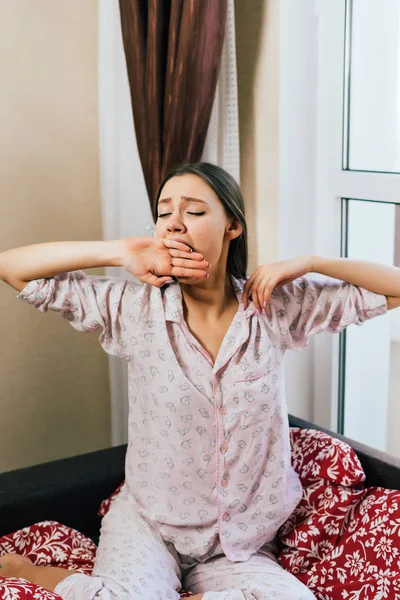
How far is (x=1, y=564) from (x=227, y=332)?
710mm

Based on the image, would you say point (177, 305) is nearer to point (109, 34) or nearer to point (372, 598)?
point (372, 598)

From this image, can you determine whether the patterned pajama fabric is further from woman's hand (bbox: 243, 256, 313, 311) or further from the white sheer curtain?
the white sheer curtain

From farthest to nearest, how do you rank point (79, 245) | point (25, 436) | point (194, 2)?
point (25, 436) < point (194, 2) < point (79, 245)

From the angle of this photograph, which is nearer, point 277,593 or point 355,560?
point 277,593

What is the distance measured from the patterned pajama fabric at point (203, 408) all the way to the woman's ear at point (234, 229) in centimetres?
15

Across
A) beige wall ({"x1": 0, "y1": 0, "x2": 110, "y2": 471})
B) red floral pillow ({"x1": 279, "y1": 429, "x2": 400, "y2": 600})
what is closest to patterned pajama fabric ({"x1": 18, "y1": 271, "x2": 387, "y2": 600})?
red floral pillow ({"x1": 279, "y1": 429, "x2": 400, "y2": 600})

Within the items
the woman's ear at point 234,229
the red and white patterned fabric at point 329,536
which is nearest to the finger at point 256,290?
the woman's ear at point 234,229

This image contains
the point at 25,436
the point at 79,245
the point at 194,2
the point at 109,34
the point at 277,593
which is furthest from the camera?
the point at 25,436

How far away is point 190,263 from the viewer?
1.54m

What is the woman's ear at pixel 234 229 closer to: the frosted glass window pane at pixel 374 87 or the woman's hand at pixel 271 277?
the woman's hand at pixel 271 277

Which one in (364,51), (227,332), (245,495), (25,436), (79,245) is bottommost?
(25,436)

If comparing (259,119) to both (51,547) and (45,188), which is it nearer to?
(45,188)

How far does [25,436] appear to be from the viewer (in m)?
2.38

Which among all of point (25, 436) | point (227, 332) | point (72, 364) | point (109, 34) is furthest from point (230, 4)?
point (25, 436)
